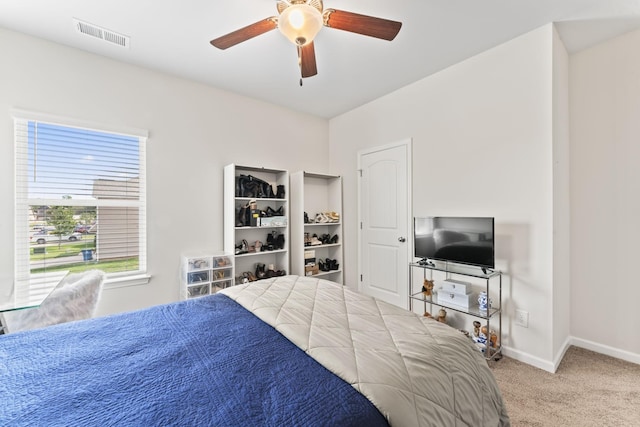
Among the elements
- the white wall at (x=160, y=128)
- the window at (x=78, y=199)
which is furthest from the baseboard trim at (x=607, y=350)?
Answer: the window at (x=78, y=199)

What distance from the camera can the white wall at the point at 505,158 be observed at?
2258mm

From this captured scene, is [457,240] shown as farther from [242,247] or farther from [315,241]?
[242,247]

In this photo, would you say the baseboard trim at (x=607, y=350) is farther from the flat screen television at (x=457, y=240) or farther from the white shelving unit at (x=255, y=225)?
the white shelving unit at (x=255, y=225)

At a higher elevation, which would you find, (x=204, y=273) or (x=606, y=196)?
(x=606, y=196)

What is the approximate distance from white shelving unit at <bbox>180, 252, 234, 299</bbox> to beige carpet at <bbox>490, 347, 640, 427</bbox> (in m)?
2.66

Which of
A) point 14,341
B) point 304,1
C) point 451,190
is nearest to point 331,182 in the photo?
point 451,190

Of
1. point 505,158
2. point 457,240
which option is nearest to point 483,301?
point 457,240

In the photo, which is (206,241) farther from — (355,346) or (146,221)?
(355,346)

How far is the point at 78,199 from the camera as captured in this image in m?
2.52

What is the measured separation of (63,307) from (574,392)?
359 cm

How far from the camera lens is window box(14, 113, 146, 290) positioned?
2316 mm

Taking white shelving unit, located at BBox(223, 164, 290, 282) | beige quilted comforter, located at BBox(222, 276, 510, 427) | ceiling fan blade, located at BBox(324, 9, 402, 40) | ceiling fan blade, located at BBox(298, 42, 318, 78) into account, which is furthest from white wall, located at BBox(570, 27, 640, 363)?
white shelving unit, located at BBox(223, 164, 290, 282)

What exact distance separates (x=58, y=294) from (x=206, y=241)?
1391mm

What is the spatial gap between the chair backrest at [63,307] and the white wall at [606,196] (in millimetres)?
4100
